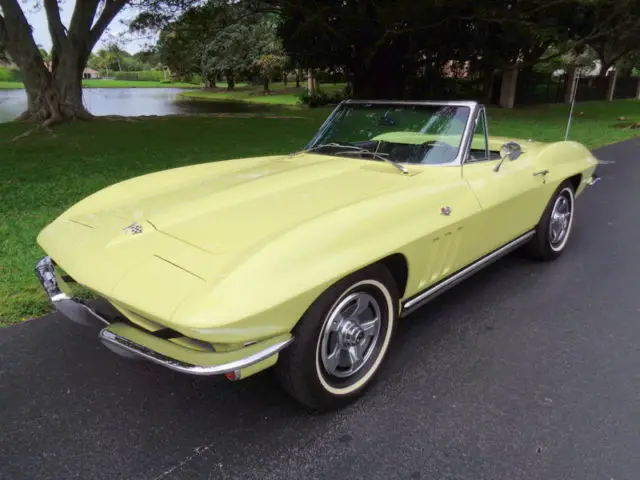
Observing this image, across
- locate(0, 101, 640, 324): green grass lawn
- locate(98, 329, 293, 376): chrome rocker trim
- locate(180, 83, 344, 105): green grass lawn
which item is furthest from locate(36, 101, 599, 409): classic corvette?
locate(180, 83, 344, 105): green grass lawn

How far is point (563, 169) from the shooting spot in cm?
426

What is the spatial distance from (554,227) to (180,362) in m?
3.51

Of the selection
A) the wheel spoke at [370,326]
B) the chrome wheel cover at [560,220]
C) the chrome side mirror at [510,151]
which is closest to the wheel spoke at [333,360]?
the wheel spoke at [370,326]

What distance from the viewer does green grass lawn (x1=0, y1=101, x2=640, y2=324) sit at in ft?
14.1

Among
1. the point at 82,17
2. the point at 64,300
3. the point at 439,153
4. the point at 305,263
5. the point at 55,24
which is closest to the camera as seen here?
the point at 305,263

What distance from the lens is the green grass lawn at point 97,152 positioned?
169 inches

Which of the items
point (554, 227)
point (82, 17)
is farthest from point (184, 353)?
point (82, 17)

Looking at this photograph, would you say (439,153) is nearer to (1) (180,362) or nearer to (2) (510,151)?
(2) (510,151)

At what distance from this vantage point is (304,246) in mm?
2223

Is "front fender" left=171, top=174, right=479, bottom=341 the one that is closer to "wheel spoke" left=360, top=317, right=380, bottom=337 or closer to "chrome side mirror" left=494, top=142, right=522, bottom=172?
"wheel spoke" left=360, top=317, right=380, bottom=337

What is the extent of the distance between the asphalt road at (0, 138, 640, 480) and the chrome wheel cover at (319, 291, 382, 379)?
0.20 metres

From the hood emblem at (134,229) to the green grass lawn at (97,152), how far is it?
1350 millimetres

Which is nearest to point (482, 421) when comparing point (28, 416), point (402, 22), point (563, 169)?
point (28, 416)

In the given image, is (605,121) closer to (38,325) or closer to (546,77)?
(546,77)
